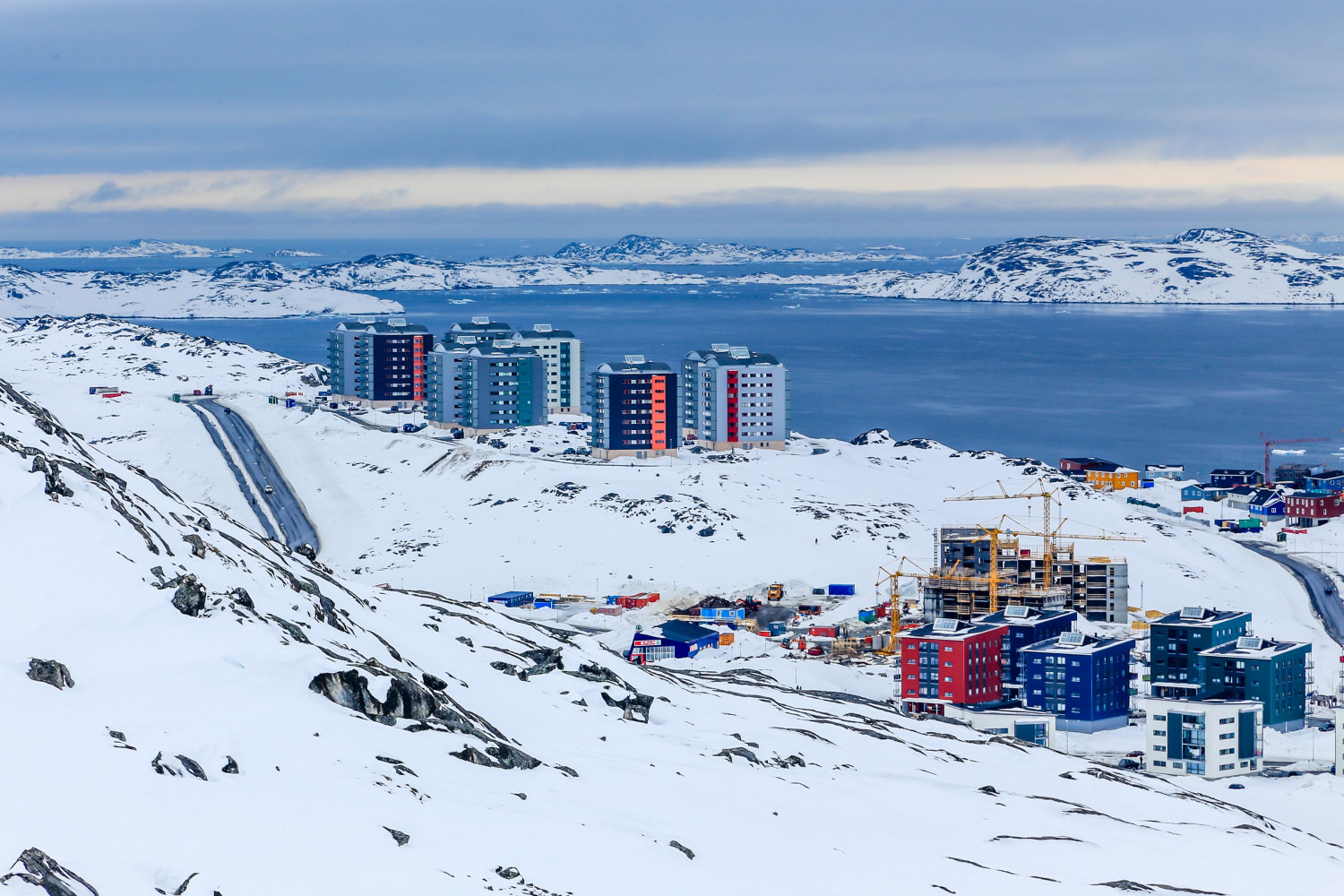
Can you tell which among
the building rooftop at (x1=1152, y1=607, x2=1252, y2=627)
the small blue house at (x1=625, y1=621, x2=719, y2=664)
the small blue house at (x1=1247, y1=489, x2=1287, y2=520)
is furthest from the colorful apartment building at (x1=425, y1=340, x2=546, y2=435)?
the building rooftop at (x1=1152, y1=607, x2=1252, y2=627)

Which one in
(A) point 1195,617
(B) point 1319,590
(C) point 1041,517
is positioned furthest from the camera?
(C) point 1041,517

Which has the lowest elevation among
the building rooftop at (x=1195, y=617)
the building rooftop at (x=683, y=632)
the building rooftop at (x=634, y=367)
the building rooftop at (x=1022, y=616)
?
the building rooftop at (x=683, y=632)

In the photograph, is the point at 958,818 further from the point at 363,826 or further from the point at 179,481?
the point at 179,481

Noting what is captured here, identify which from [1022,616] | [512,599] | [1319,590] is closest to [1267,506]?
[1319,590]

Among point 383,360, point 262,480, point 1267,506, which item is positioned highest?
point 383,360

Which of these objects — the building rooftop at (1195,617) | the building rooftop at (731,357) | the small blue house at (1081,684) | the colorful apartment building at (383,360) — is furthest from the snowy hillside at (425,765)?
the colorful apartment building at (383,360)

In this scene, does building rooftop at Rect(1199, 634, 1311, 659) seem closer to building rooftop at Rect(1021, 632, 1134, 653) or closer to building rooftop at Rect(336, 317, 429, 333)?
building rooftop at Rect(1021, 632, 1134, 653)

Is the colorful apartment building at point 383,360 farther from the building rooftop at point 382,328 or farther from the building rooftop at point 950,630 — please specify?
the building rooftop at point 950,630

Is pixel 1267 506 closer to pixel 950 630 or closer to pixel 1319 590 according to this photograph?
pixel 1319 590
